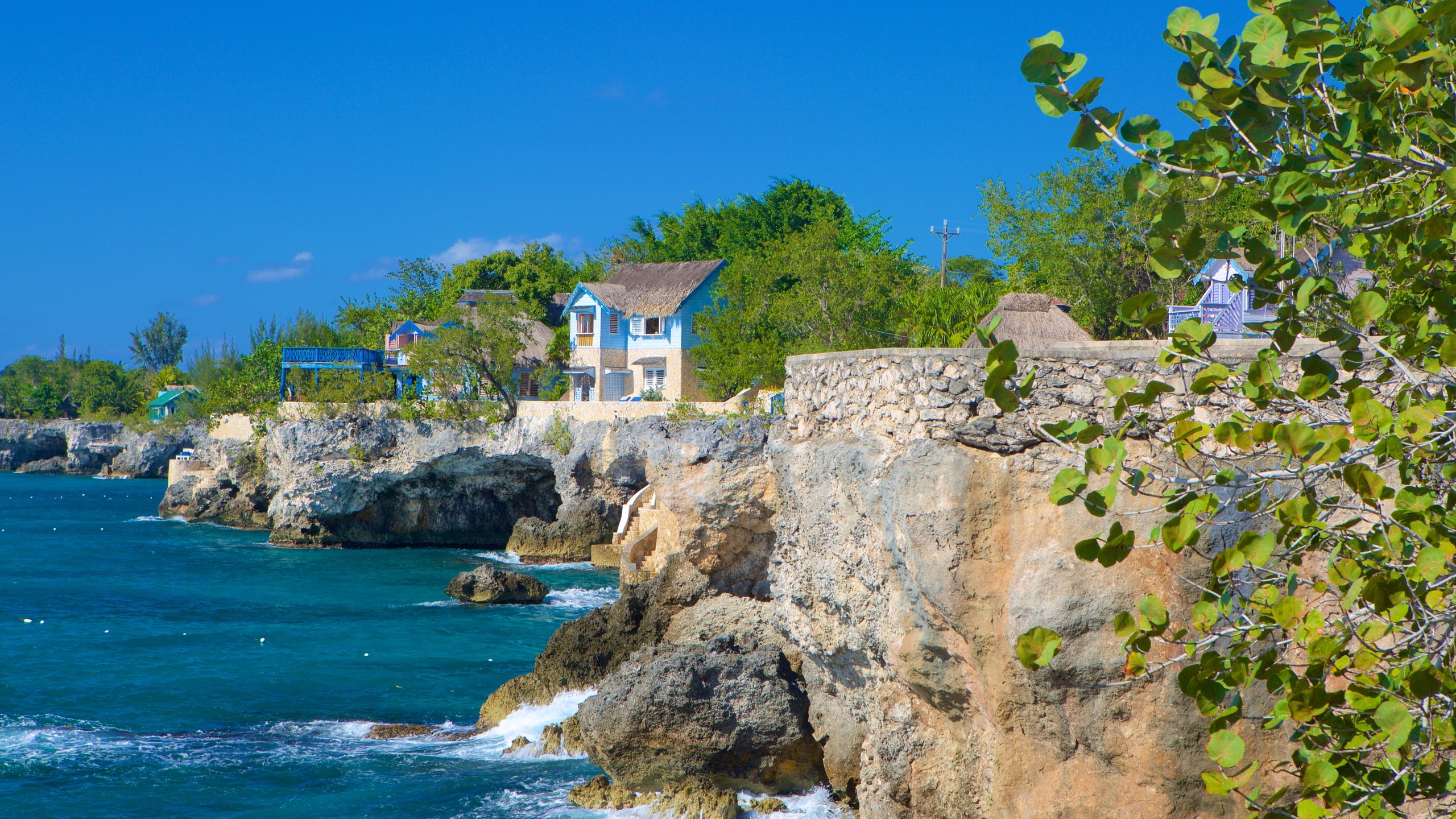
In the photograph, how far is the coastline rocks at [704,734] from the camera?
13.4m

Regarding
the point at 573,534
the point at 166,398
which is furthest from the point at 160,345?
the point at 573,534

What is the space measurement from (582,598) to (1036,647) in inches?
988

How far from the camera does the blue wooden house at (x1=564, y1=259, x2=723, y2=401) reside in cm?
4412

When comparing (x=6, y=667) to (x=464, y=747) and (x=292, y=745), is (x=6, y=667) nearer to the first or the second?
(x=292, y=745)

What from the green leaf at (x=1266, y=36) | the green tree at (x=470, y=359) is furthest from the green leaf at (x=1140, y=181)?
the green tree at (x=470, y=359)

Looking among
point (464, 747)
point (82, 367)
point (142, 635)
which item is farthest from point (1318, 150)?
point (82, 367)

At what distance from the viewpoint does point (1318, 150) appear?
4457mm

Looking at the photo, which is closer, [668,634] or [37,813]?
[37,813]

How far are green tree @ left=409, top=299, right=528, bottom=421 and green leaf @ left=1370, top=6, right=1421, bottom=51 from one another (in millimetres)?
36503

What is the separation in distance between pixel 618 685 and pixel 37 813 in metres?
7.66

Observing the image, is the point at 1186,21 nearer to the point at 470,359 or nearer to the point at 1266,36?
the point at 1266,36

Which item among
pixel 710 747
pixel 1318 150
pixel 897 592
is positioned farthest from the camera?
pixel 710 747

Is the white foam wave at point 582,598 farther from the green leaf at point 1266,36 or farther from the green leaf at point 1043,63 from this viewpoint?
the green leaf at point 1266,36

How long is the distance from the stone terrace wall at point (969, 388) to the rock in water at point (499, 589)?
18.9 meters
